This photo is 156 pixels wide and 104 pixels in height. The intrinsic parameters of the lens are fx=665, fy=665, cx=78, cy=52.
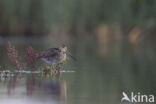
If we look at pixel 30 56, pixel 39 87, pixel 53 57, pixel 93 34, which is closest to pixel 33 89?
pixel 39 87

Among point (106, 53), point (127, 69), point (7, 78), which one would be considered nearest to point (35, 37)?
point (106, 53)

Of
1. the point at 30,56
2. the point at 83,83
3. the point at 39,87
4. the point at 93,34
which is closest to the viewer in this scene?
the point at 39,87

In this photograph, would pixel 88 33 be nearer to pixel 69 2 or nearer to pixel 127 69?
pixel 69 2

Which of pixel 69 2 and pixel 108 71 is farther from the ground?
pixel 69 2

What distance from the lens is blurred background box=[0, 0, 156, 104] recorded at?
44.8ft

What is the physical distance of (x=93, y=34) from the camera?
27922 millimetres

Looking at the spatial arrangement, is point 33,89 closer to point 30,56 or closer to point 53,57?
point 53,57

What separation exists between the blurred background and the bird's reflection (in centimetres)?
48

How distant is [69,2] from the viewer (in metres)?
24.2

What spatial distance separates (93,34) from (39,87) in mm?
17246

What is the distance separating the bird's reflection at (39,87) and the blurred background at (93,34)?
483 millimetres

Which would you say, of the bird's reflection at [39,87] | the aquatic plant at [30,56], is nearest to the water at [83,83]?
the bird's reflection at [39,87]

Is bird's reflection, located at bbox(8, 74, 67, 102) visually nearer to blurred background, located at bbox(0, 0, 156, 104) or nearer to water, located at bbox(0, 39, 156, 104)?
water, located at bbox(0, 39, 156, 104)

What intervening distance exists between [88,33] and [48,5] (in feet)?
13.0
